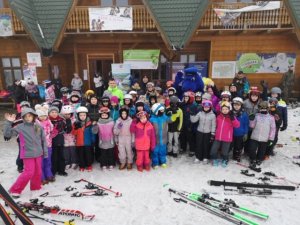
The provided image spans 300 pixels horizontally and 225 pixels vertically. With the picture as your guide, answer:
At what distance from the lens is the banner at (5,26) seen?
473 inches

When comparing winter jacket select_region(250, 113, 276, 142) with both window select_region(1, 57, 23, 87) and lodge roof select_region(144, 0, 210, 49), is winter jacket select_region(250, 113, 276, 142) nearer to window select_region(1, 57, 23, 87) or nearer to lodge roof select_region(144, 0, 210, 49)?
lodge roof select_region(144, 0, 210, 49)

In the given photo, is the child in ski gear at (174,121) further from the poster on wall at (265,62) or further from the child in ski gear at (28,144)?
the poster on wall at (265,62)

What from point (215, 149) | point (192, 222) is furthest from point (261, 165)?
point (192, 222)

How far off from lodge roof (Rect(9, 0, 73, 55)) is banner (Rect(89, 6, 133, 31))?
5.44 ft

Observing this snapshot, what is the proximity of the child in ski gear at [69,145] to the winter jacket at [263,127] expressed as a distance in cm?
425

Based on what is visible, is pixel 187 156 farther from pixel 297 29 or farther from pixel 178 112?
pixel 297 29

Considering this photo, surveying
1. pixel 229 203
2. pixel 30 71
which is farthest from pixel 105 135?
pixel 30 71

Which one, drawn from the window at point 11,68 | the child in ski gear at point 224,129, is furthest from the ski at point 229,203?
the window at point 11,68

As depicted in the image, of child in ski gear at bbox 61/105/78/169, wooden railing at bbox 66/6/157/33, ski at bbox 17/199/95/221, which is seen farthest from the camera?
wooden railing at bbox 66/6/157/33

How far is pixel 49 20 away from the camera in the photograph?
12.9 metres

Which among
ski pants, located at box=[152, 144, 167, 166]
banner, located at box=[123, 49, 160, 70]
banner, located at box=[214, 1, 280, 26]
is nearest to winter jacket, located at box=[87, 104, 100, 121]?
ski pants, located at box=[152, 144, 167, 166]

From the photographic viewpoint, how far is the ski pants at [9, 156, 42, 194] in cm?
484

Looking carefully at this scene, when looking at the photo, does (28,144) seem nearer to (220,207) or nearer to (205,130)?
(220,207)

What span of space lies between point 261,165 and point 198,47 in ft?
28.7
